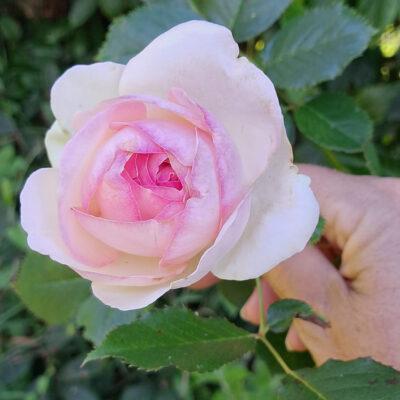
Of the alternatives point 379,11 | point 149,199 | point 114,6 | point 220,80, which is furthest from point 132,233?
point 114,6

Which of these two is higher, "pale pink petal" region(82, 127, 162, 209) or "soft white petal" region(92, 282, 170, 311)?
"pale pink petal" region(82, 127, 162, 209)

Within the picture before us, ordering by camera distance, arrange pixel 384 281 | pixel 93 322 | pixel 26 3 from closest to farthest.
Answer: pixel 384 281 < pixel 93 322 < pixel 26 3

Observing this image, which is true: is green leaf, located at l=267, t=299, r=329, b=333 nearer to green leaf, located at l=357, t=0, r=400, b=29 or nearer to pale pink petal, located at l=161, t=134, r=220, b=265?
pale pink petal, located at l=161, t=134, r=220, b=265

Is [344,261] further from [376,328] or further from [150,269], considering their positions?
[150,269]

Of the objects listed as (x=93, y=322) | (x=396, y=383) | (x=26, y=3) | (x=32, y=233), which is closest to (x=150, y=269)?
(x=32, y=233)

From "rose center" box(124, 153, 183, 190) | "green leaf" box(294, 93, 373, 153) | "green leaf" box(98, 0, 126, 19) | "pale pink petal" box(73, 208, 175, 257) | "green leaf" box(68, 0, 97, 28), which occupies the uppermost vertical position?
"rose center" box(124, 153, 183, 190)

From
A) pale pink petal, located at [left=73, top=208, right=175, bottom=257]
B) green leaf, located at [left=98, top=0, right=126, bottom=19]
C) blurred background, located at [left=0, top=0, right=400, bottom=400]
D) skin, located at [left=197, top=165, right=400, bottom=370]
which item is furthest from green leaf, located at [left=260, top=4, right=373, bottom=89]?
green leaf, located at [left=98, top=0, right=126, bottom=19]
